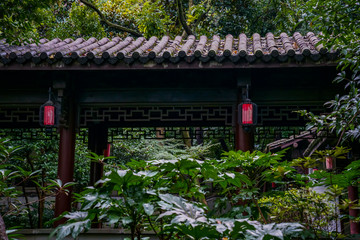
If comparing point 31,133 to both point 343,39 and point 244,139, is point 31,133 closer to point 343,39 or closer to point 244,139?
point 244,139

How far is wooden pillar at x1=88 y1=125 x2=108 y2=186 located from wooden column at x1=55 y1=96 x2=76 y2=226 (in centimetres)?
127

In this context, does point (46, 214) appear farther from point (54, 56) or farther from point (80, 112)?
point (54, 56)

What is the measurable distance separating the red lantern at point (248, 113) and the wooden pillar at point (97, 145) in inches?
102

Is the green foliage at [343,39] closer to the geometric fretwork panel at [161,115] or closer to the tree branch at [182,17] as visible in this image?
the geometric fretwork panel at [161,115]

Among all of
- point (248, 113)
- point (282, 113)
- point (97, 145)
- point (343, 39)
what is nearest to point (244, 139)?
point (248, 113)

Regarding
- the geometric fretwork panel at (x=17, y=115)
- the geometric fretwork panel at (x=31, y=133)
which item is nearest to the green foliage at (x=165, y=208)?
the geometric fretwork panel at (x=31, y=133)

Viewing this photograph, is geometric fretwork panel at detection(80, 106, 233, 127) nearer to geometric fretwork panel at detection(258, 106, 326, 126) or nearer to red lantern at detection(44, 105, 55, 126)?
geometric fretwork panel at detection(258, 106, 326, 126)

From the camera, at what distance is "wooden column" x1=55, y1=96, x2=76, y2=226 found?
5.19 meters

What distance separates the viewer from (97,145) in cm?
690

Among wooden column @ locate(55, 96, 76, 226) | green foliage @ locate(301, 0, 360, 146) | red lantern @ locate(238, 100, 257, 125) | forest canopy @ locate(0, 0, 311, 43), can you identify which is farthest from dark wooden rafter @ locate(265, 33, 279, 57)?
forest canopy @ locate(0, 0, 311, 43)

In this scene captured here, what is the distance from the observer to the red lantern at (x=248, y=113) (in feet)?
16.1

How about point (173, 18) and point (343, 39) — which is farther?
point (173, 18)

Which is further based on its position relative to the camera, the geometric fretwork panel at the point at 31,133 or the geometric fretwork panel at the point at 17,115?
the geometric fretwork panel at the point at 31,133

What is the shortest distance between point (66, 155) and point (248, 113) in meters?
2.14
